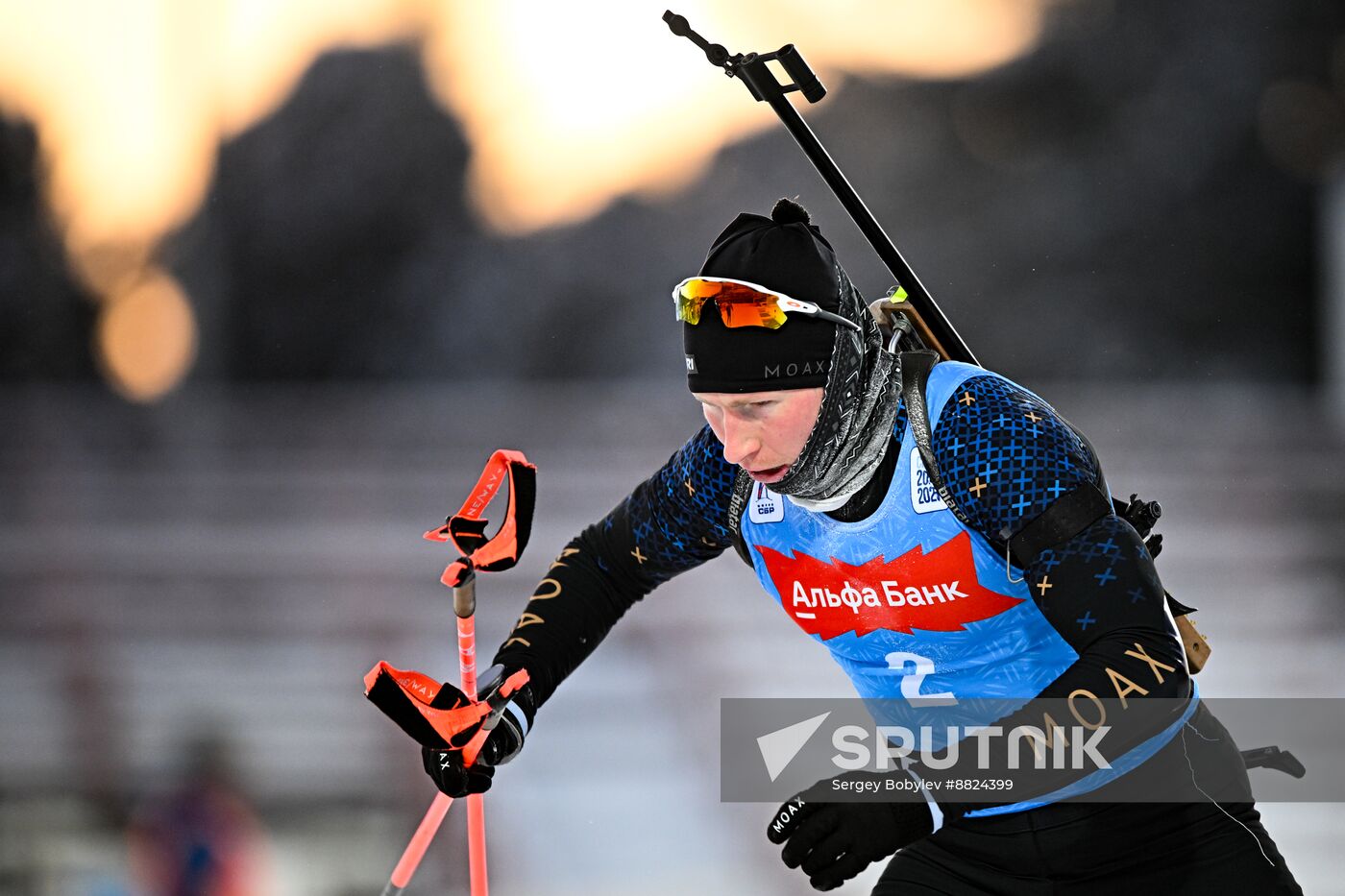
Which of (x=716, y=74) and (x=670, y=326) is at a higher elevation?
(x=716, y=74)

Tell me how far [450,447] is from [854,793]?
4977mm

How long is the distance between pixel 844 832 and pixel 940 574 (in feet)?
1.21

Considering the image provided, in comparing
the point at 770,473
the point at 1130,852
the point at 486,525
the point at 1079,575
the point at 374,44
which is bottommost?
the point at 1130,852

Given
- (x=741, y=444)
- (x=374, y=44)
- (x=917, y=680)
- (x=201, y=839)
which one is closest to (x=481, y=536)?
(x=741, y=444)

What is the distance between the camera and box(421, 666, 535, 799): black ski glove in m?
1.72

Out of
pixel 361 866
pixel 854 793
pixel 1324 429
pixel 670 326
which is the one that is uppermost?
pixel 670 326

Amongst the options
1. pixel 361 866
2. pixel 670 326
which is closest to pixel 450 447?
pixel 670 326

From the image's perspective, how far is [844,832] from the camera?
1.46m

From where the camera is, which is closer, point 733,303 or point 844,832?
point 844,832

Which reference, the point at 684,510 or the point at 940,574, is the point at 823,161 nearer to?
the point at 684,510

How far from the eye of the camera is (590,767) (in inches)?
193

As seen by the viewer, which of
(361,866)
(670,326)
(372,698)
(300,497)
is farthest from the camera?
A: (670,326)

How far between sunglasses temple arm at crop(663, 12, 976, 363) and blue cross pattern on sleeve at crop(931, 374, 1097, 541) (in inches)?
13.4

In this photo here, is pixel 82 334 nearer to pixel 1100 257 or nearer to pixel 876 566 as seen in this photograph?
pixel 1100 257
